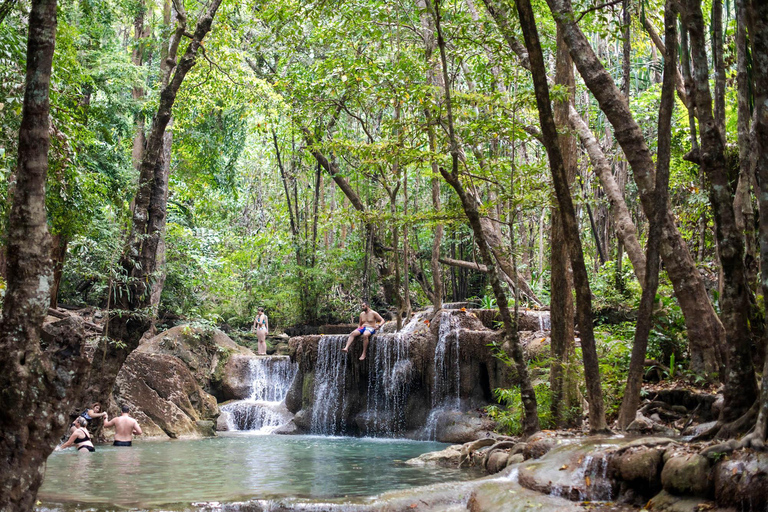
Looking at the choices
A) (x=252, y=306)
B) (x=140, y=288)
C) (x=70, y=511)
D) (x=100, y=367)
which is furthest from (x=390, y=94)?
(x=252, y=306)

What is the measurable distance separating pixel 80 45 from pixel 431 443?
1293 centimetres

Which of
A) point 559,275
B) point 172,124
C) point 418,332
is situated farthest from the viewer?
point 172,124

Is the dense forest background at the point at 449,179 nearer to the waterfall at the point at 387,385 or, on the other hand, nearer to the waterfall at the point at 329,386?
the waterfall at the point at 387,385

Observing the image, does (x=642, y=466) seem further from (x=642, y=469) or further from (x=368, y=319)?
(x=368, y=319)

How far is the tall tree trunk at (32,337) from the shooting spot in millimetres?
4906

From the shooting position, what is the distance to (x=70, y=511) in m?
6.48

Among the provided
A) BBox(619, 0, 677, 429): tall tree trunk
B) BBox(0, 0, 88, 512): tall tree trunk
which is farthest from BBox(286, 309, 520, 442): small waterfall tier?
BBox(0, 0, 88, 512): tall tree trunk

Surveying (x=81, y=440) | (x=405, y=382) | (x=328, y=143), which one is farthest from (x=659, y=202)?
(x=81, y=440)

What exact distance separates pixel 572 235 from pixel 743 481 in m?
3.57

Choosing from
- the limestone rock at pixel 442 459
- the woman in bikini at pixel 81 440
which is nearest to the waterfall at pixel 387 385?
the limestone rock at pixel 442 459

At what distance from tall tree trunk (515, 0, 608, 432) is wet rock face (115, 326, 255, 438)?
1033 centimetres

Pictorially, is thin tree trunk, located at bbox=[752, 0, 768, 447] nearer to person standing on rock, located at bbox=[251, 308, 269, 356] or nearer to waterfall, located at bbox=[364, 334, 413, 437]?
waterfall, located at bbox=[364, 334, 413, 437]

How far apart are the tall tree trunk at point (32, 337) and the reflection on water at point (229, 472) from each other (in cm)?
217

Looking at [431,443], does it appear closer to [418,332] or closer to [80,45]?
[418,332]
